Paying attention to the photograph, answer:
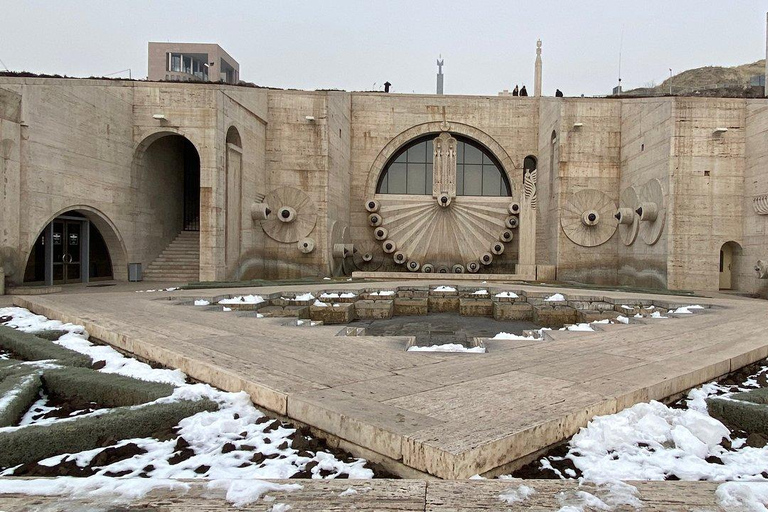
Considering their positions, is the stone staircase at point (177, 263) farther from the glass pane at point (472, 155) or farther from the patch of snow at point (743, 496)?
the patch of snow at point (743, 496)

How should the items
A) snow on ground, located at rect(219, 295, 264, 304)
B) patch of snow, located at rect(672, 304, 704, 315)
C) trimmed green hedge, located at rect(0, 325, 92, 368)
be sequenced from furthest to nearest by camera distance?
snow on ground, located at rect(219, 295, 264, 304), patch of snow, located at rect(672, 304, 704, 315), trimmed green hedge, located at rect(0, 325, 92, 368)

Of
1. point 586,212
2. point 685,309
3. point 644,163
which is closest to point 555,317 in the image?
point 685,309

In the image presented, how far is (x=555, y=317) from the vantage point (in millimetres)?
8602

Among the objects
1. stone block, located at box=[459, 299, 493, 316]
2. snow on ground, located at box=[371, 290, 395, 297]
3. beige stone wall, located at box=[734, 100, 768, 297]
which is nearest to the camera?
stone block, located at box=[459, 299, 493, 316]

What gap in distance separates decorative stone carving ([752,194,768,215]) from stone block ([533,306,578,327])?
7731 mm

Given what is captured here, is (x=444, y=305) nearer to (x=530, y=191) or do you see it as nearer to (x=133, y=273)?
(x=530, y=191)

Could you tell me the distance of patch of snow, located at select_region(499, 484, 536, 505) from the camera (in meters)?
1.76

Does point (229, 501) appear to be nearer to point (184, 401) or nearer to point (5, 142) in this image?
point (184, 401)

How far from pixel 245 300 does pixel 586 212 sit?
1283 centimetres

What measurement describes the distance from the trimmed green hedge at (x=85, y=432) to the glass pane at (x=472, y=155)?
18699 mm

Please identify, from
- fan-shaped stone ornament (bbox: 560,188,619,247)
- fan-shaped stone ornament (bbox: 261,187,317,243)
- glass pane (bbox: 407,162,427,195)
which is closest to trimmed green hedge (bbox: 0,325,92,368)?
fan-shaped stone ornament (bbox: 261,187,317,243)

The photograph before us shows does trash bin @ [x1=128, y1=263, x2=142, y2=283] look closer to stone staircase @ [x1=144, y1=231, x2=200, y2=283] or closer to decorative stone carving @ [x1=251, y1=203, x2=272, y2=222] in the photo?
stone staircase @ [x1=144, y1=231, x2=200, y2=283]

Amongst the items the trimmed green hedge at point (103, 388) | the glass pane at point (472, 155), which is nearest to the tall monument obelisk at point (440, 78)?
the glass pane at point (472, 155)

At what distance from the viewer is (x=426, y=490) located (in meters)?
1.84
